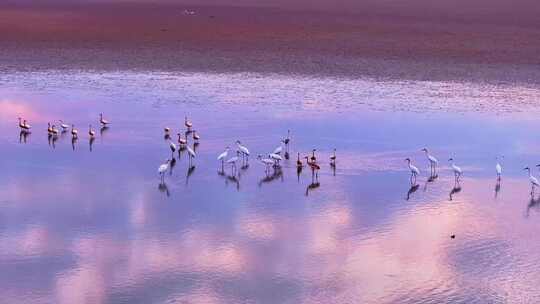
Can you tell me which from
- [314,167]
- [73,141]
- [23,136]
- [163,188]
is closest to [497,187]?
[314,167]

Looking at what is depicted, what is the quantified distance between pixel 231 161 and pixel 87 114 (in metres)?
6.08

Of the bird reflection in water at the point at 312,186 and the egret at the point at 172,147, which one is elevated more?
the egret at the point at 172,147

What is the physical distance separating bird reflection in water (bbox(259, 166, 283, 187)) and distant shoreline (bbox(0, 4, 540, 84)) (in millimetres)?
12300

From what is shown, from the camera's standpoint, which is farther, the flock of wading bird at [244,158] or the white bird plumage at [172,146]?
Answer: the white bird plumage at [172,146]

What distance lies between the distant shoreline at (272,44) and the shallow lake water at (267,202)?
14.5ft

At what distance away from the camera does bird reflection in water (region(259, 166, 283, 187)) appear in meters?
18.8

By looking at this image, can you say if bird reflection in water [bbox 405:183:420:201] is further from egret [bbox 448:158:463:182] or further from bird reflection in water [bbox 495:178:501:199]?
bird reflection in water [bbox 495:178:501:199]

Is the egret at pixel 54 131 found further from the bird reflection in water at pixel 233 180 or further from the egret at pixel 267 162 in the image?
the egret at pixel 267 162

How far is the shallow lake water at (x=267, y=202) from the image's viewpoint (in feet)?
43.5

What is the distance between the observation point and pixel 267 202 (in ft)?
56.7

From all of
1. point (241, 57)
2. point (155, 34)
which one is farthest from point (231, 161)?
point (155, 34)

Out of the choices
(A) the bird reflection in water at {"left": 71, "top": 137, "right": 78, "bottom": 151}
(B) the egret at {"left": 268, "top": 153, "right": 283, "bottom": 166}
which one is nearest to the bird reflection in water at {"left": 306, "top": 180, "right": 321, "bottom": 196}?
(B) the egret at {"left": 268, "top": 153, "right": 283, "bottom": 166}

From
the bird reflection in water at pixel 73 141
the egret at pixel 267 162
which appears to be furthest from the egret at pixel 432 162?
the bird reflection in water at pixel 73 141

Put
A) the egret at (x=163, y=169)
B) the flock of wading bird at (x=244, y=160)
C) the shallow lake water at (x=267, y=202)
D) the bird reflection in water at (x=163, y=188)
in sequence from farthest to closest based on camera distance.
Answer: the flock of wading bird at (x=244, y=160)
the egret at (x=163, y=169)
the bird reflection in water at (x=163, y=188)
the shallow lake water at (x=267, y=202)
